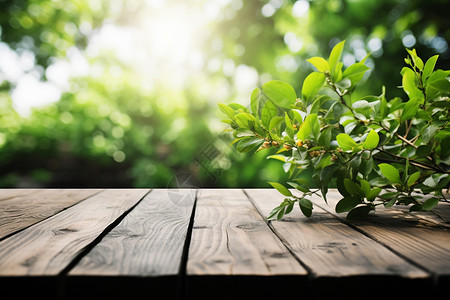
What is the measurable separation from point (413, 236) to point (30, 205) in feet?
3.63

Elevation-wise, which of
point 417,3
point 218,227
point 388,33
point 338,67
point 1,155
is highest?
point 417,3

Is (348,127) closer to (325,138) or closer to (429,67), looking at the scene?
(325,138)

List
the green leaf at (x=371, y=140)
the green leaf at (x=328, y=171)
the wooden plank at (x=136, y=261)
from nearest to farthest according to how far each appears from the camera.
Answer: the wooden plank at (x=136, y=261) → the green leaf at (x=371, y=140) → the green leaf at (x=328, y=171)

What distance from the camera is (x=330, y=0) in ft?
11.0

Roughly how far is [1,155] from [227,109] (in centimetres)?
422

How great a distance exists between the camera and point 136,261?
0.52m

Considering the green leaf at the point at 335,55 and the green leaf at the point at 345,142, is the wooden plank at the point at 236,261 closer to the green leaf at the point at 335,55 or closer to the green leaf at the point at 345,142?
the green leaf at the point at 345,142

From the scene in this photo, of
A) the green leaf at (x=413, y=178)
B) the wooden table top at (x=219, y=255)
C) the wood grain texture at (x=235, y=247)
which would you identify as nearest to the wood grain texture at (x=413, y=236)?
the wooden table top at (x=219, y=255)

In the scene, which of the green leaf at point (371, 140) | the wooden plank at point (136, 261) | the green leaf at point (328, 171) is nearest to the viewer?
the wooden plank at point (136, 261)

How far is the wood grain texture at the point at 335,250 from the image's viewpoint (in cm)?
49

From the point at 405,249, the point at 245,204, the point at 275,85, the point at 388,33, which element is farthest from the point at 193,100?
the point at 405,249

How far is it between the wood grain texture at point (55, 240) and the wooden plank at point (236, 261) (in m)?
0.21

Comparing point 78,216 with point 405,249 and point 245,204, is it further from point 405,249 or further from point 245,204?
point 405,249
